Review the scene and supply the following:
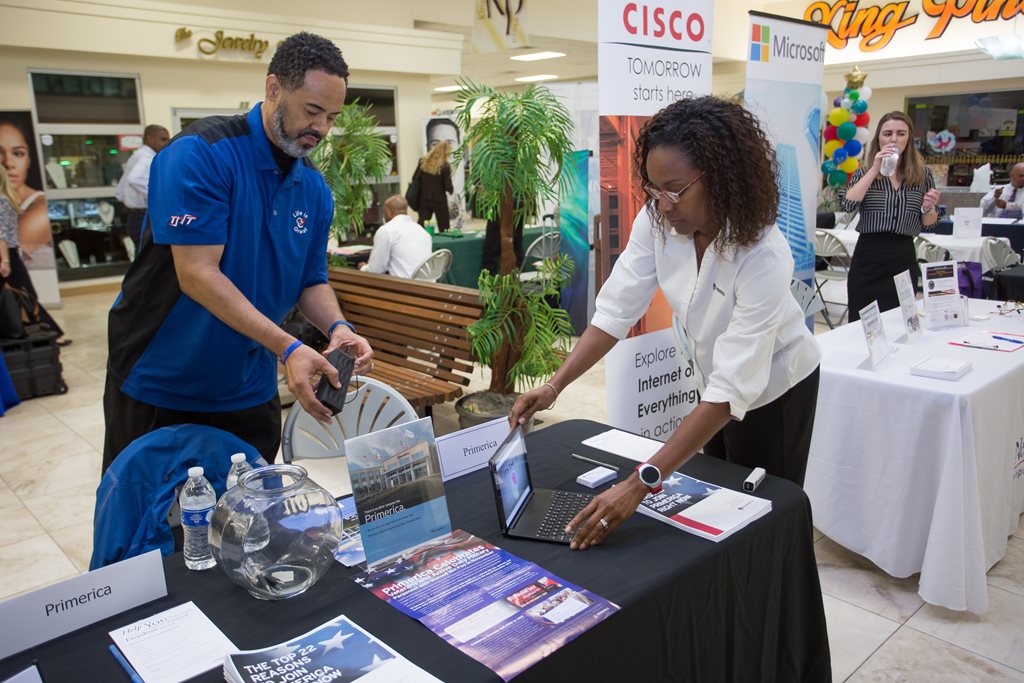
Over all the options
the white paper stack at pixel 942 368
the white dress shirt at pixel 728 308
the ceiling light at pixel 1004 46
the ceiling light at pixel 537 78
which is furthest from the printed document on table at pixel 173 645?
the ceiling light at pixel 537 78

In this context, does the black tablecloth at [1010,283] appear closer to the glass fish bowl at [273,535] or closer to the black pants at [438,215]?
the glass fish bowl at [273,535]

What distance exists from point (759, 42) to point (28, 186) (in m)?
7.73

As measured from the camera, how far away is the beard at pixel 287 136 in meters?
1.70

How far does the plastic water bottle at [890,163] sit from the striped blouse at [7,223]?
5587 mm

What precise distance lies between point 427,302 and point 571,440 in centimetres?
232

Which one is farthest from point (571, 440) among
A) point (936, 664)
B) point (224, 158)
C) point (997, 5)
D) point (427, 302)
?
point (997, 5)

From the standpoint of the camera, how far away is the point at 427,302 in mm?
4156

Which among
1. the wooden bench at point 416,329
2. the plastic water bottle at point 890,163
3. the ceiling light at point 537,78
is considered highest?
the ceiling light at point 537,78

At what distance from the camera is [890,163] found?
12.7 feet

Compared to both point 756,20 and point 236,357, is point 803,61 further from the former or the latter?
point 236,357

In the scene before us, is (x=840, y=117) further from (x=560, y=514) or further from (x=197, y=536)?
(x=197, y=536)

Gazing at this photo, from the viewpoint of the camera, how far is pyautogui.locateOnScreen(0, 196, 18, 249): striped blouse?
5152mm

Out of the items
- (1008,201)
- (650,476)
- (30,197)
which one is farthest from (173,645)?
(1008,201)

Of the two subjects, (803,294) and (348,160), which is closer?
(803,294)
